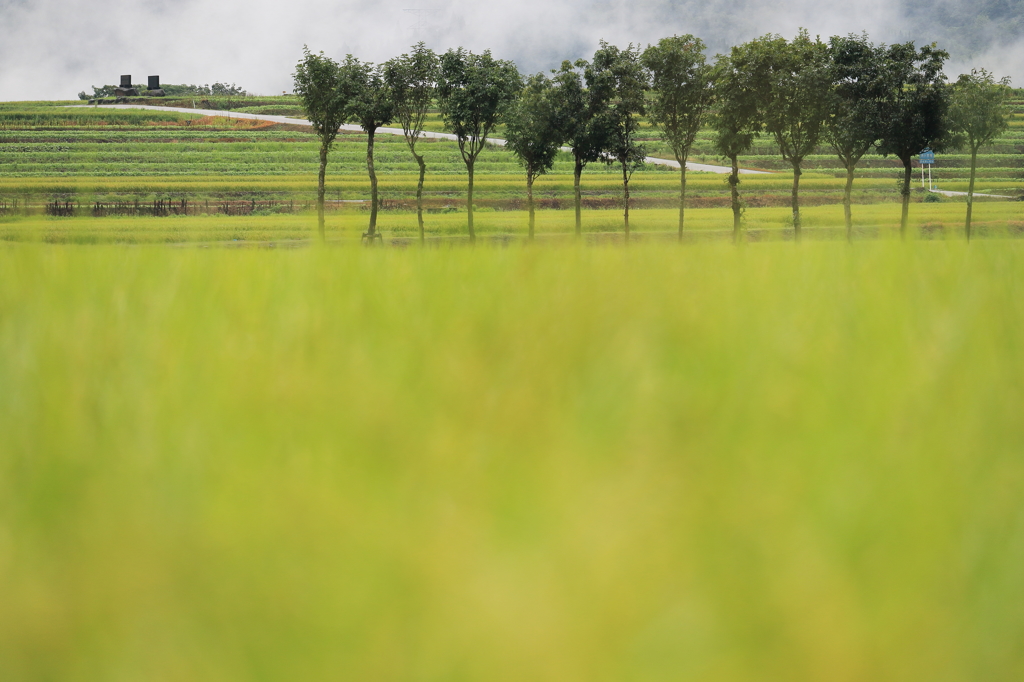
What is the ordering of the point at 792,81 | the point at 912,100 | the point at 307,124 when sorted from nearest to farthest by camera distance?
the point at 792,81 → the point at 912,100 → the point at 307,124

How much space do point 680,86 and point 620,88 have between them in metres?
3.32

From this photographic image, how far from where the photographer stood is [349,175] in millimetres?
70438

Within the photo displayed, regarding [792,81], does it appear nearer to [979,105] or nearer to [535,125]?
[535,125]

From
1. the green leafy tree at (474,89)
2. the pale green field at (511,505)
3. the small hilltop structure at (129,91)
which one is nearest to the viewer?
the pale green field at (511,505)

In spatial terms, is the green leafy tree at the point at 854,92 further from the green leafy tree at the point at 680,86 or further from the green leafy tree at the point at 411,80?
the green leafy tree at the point at 411,80

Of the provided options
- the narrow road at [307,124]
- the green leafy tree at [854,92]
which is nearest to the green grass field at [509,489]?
the green leafy tree at [854,92]

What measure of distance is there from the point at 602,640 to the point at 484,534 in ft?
0.51

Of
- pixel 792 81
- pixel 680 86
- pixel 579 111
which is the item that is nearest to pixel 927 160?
pixel 792 81

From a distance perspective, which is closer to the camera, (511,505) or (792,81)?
(511,505)

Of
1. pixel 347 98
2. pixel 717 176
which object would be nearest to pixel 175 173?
pixel 347 98

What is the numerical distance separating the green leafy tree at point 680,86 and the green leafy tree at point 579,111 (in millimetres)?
3051

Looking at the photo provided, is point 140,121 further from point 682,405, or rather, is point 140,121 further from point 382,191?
point 682,405

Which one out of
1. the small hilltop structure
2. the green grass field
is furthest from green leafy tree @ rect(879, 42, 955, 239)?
the small hilltop structure

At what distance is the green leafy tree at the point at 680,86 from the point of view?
38.1m
